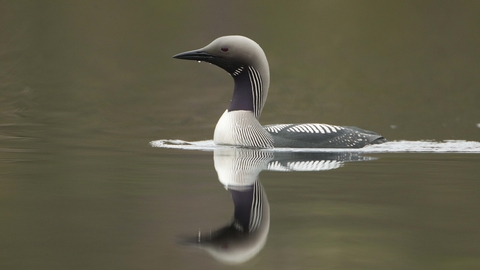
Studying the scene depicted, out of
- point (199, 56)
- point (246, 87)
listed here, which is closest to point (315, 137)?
point (246, 87)

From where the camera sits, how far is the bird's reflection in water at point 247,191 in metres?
4.02

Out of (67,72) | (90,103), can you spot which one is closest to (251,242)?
(90,103)

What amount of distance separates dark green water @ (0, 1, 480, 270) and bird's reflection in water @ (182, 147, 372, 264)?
3.2 inches

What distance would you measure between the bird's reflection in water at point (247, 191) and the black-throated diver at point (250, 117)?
223 millimetres

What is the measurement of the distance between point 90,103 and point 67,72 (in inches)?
231

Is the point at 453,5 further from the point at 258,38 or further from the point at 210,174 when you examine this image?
the point at 210,174

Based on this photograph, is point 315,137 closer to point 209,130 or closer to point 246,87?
point 246,87

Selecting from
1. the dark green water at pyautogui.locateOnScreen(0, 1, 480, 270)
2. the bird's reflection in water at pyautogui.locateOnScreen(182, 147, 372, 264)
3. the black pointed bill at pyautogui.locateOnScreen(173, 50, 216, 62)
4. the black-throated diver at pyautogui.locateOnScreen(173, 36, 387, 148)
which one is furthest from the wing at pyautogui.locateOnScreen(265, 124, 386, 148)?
the black pointed bill at pyautogui.locateOnScreen(173, 50, 216, 62)

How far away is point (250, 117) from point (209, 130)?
2.61 metres

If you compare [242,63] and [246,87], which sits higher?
[242,63]

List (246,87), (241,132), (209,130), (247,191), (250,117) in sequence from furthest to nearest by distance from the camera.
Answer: (209,130)
(246,87)
(250,117)
(241,132)
(247,191)

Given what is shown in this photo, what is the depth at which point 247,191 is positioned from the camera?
18.4 ft

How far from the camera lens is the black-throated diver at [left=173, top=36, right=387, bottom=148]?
857 centimetres

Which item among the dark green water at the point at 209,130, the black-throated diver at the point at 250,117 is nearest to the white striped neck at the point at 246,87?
the black-throated diver at the point at 250,117
